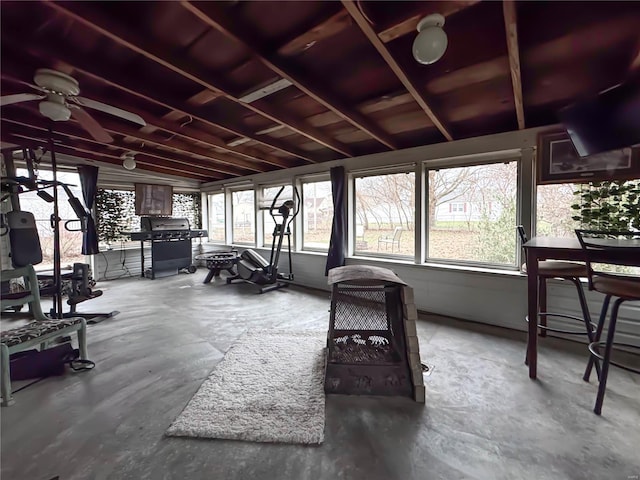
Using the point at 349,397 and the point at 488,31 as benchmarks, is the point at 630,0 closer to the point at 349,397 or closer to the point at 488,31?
the point at 488,31

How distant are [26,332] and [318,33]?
298 cm

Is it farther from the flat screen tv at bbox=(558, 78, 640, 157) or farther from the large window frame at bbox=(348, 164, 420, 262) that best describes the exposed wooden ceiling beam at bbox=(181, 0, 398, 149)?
the flat screen tv at bbox=(558, 78, 640, 157)

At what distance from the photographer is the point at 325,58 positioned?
2.14 meters

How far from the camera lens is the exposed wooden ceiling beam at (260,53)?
1.57 meters

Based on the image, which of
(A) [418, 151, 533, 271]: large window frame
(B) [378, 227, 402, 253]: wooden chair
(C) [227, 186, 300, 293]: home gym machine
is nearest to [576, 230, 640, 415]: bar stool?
(A) [418, 151, 533, 271]: large window frame

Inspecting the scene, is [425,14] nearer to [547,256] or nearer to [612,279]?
[547,256]

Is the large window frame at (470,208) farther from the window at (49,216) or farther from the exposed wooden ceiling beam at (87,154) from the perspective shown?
the window at (49,216)

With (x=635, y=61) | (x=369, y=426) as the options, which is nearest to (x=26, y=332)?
(x=369, y=426)

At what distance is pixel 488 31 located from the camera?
1.82 metres

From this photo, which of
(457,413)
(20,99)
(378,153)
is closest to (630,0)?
(457,413)

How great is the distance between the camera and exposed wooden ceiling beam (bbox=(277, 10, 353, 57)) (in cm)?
162

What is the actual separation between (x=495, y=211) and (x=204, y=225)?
22.6ft

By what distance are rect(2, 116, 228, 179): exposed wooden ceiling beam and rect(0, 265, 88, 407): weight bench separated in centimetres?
222

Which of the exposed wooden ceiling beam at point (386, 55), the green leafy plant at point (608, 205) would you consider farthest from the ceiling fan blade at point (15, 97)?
the green leafy plant at point (608, 205)
